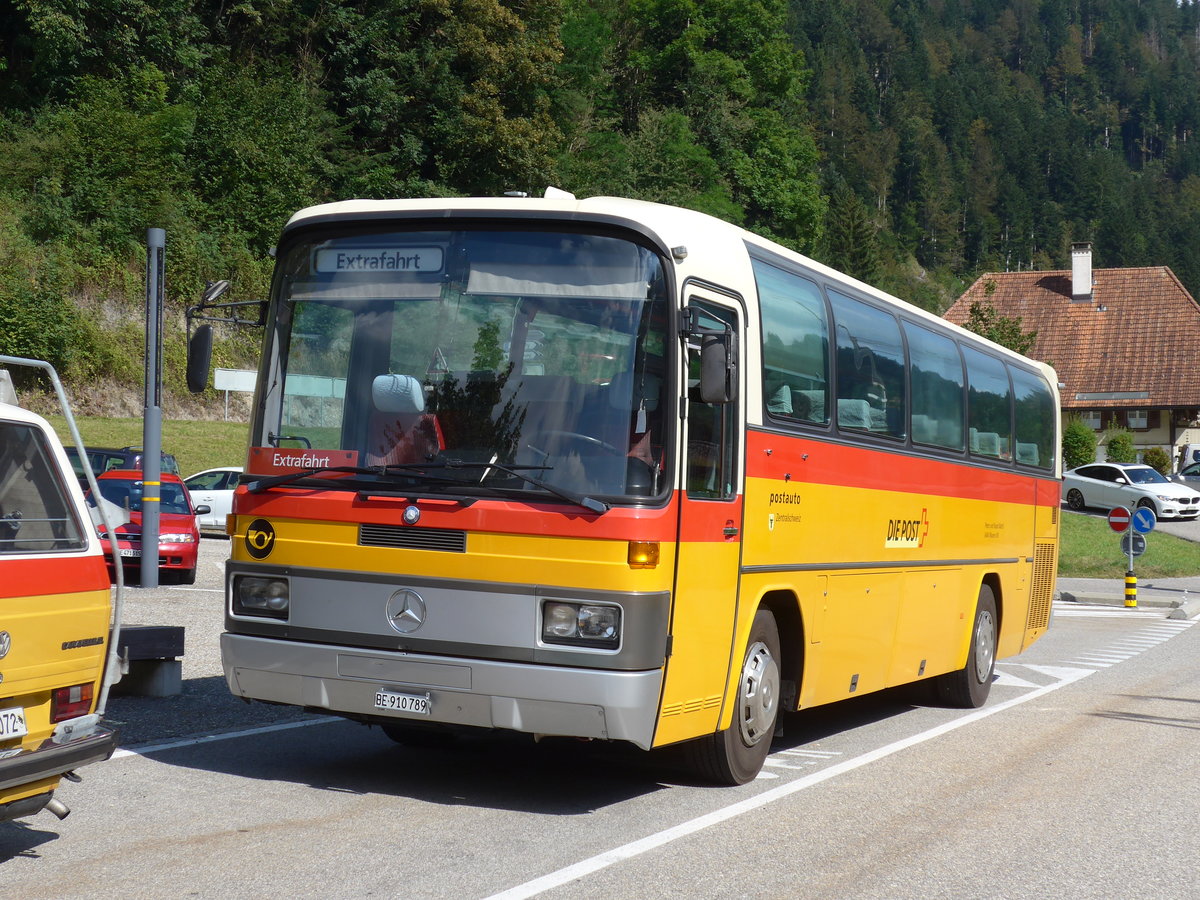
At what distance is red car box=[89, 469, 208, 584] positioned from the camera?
20.1 metres

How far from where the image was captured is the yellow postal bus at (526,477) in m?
7.29

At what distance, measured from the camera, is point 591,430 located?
292 inches

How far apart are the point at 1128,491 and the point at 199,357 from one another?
41036mm

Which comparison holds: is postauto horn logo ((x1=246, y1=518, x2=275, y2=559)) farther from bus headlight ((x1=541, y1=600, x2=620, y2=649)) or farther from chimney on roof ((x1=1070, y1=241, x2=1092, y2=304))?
chimney on roof ((x1=1070, y1=241, x2=1092, y2=304))

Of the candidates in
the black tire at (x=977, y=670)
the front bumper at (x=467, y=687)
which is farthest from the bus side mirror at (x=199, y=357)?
the black tire at (x=977, y=670)

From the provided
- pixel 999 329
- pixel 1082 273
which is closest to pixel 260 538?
pixel 999 329

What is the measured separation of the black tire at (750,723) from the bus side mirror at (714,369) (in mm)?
1757

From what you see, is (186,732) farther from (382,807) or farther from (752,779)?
(752,779)

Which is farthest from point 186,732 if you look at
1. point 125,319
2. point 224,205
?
point 224,205

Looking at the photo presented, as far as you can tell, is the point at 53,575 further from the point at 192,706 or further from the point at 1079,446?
the point at 1079,446

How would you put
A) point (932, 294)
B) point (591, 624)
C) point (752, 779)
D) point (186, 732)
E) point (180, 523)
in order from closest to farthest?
point (591, 624), point (752, 779), point (186, 732), point (180, 523), point (932, 294)

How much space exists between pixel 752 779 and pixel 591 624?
2049 millimetres

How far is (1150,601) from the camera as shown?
25.2 m

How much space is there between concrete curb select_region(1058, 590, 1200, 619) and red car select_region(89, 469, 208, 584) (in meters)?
15.1
